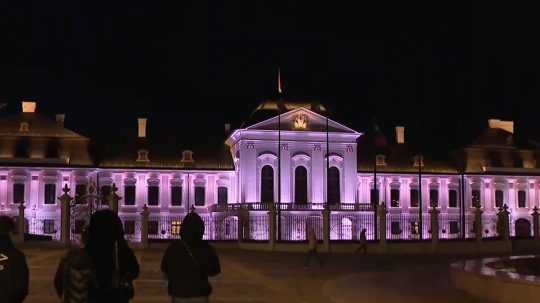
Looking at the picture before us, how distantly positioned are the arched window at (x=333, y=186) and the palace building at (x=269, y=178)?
8 cm

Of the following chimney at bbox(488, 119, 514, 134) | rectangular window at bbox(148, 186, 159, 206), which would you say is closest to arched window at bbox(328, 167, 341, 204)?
rectangular window at bbox(148, 186, 159, 206)

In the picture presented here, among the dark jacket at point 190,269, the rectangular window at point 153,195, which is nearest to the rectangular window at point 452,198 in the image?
the rectangular window at point 153,195

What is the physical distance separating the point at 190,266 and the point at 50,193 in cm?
4737

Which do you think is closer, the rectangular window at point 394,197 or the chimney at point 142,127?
the rectangular window at point 394,197

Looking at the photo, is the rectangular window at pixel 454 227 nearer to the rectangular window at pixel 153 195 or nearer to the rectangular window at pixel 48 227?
the rectangular window at pixel 153 195

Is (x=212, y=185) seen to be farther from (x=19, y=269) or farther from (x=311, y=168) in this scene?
(x=19, y=269)

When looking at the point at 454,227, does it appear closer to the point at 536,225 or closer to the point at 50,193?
the point at 536,225

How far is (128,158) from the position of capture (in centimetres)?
5612

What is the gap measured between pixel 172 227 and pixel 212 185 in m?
10.4

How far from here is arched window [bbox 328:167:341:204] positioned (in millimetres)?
55781

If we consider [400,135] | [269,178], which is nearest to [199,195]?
[269,178]

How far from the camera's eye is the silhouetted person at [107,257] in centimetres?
665

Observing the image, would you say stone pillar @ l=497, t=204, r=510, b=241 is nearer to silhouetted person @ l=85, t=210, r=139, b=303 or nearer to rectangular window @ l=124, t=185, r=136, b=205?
rectangular window @ l=124, t=185, r=136, b=205

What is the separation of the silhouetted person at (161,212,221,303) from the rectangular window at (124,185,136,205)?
48129 mm
